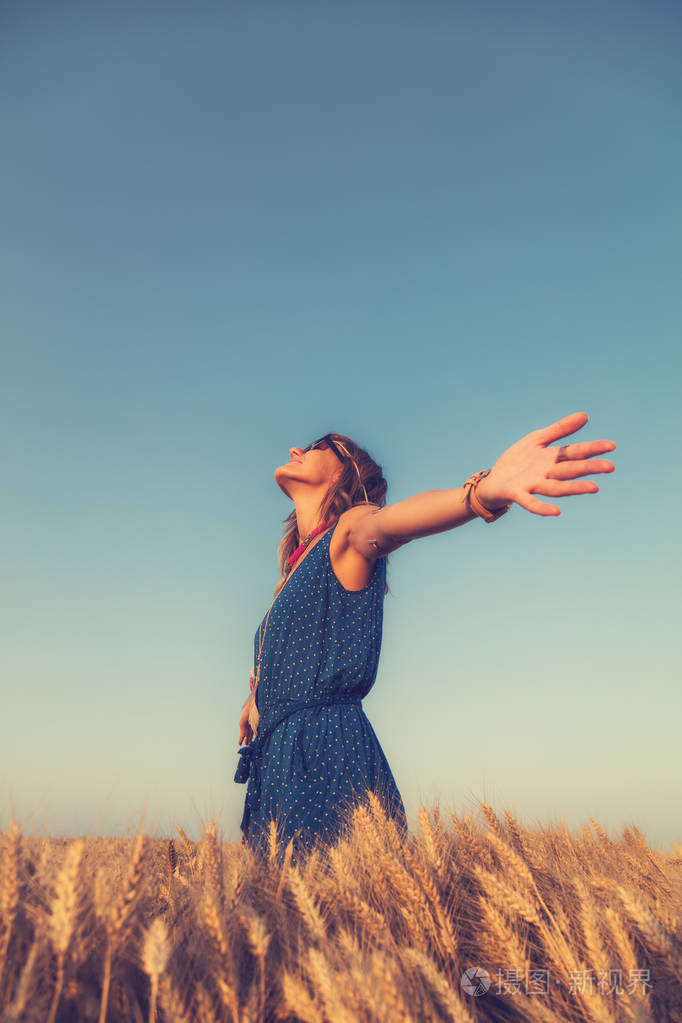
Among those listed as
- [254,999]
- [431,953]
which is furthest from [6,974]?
[431,953]

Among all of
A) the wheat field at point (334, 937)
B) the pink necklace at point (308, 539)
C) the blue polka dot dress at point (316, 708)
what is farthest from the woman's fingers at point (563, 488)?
the pink necklace at point (308, 539)

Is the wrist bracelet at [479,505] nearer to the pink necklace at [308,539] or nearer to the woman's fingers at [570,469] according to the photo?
the woman's fingers at [570,469]

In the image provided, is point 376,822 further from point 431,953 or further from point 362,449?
point 362,449

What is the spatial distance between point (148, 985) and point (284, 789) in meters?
1.35

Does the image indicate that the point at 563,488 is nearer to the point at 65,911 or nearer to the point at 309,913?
the point at 309,913

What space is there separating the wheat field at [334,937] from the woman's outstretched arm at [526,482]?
950 millimetres

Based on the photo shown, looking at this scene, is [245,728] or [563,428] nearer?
[563,428]

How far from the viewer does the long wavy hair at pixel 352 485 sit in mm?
3082

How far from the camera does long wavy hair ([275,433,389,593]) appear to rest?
308cm

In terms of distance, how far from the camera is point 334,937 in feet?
4.60

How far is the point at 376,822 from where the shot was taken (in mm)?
1877

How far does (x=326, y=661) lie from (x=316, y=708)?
0.21m

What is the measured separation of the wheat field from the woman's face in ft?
5.55

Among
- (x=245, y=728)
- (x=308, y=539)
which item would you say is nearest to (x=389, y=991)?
(x=308, y=539)
